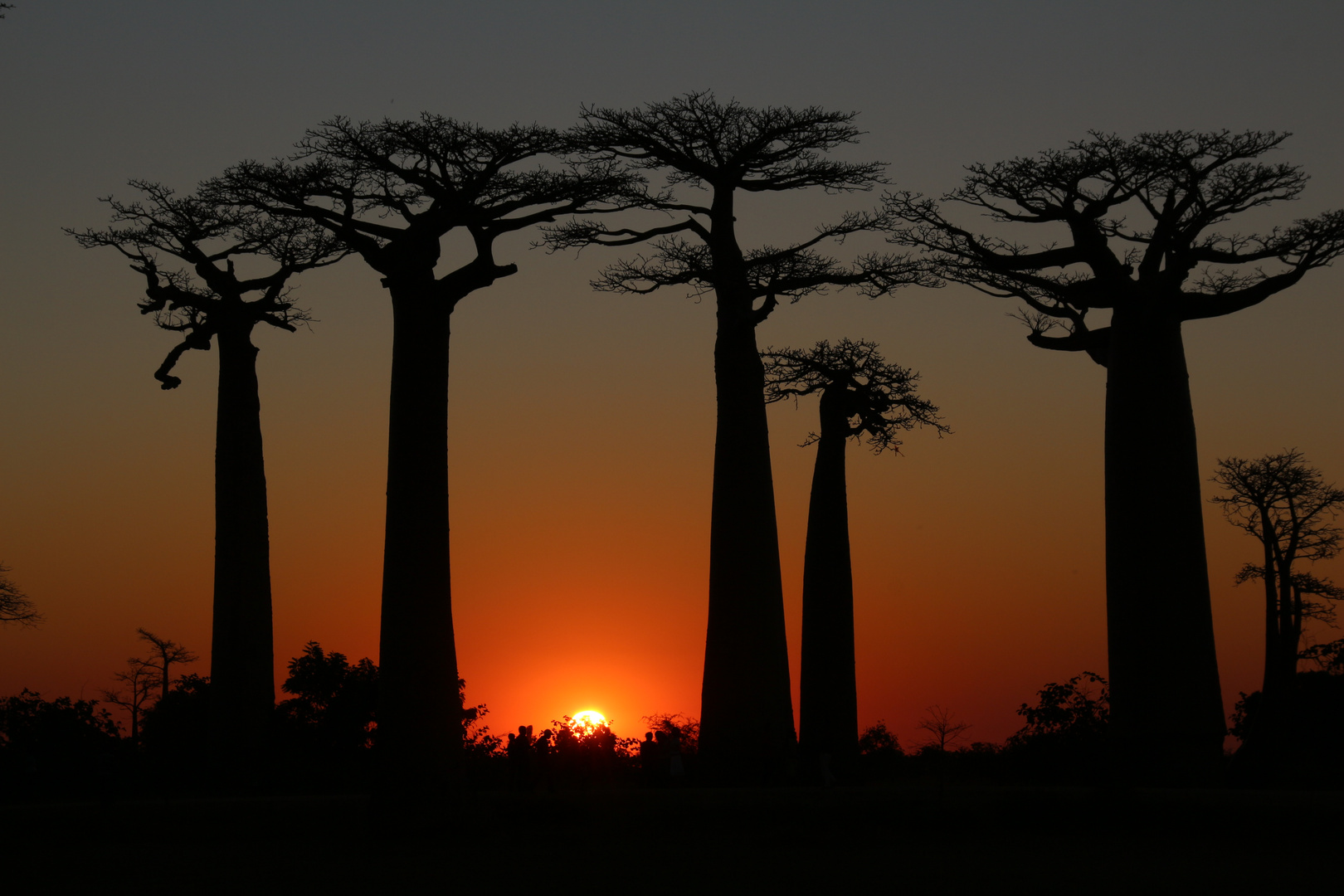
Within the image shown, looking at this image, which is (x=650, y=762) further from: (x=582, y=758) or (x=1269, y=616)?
(x=1269, y=616)

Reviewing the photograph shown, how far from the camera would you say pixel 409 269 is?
12.4m

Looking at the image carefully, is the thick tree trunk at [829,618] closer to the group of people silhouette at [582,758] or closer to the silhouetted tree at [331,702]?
the group of people silhouette at [582,758]

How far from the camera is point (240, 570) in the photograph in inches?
726

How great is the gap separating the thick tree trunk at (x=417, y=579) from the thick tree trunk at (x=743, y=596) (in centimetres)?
594

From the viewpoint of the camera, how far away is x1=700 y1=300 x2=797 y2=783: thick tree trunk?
53.8 feet

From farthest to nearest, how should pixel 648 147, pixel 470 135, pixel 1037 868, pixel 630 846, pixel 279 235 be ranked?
pixel 279 235 → pixel 648 147 → pixel 470 135 → pixel 630 846 → pixel 1037 868

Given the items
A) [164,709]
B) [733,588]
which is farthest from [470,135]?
[164,709]

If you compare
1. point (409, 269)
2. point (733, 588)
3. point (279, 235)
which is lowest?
point (733, 588)

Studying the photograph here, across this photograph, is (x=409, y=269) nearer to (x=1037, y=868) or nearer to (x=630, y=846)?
(x=630, y=846)

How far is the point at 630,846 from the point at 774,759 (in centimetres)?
689

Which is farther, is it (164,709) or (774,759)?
(164,709)

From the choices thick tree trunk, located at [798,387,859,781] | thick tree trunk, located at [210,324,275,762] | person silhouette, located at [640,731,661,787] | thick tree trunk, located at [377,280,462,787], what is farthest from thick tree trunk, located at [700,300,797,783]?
thick tree trunk, located at [210,324,275,762]

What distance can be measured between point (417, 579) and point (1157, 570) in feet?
28.0

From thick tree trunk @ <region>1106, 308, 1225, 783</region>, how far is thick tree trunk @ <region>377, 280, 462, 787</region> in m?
7.90
